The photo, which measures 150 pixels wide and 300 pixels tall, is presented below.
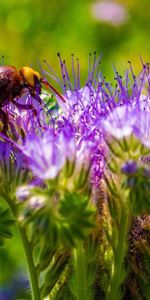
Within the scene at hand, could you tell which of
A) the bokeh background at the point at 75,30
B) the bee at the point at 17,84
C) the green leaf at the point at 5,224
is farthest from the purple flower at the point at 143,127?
the bokeh background at the point at 75,30

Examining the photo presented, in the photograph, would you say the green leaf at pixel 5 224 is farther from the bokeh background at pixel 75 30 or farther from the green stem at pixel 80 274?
the bokeh background at pixel 75 30

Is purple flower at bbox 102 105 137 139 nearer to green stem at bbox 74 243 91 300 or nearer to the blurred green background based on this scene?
green stem at bbox 74 243 91 300

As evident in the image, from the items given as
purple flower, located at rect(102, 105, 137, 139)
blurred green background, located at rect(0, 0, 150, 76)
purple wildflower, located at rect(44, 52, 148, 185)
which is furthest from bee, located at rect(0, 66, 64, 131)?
blurred green background, located at rect(0, 0, 150, 76)

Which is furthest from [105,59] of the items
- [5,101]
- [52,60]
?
[5,101]

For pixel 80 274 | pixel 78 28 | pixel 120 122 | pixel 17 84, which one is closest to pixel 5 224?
pixel 80 274

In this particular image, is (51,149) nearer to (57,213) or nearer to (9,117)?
(57,213)

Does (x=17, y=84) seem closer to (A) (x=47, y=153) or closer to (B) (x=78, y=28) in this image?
(A) (x=47, y=153)
